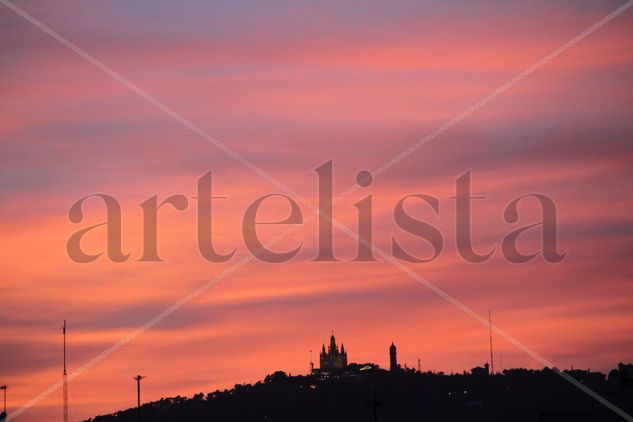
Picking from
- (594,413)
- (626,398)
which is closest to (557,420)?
(594,413)

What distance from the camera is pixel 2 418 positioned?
17838cm

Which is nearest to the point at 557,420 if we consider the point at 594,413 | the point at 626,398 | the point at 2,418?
the point at 594,413

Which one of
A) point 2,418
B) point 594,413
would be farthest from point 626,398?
Answer: point 2,418

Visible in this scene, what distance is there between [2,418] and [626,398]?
69.1m

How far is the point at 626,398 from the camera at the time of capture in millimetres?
180125

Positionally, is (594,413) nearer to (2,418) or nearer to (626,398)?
(626,398)

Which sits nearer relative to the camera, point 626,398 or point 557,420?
point 557,420

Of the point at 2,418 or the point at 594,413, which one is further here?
the point at 2,418

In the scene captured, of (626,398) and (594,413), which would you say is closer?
(594,413)

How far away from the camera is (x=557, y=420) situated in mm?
155375

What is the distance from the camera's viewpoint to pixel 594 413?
156 meters

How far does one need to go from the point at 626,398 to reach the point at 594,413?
2523cm

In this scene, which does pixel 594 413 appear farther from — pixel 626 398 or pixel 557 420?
pixel 626 398

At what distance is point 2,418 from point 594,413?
6538cm
